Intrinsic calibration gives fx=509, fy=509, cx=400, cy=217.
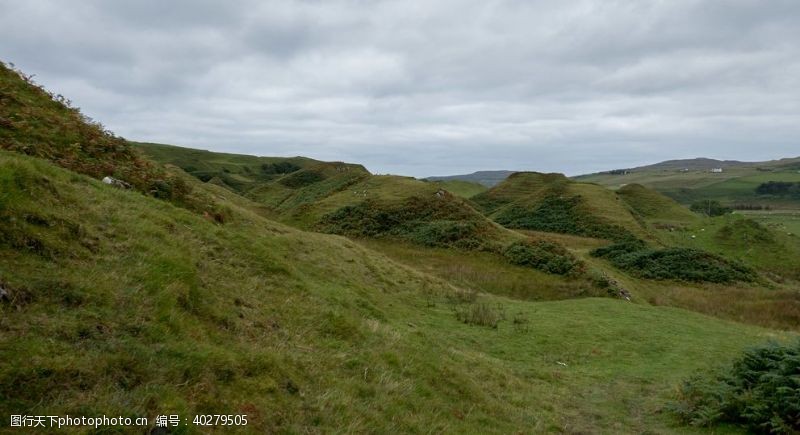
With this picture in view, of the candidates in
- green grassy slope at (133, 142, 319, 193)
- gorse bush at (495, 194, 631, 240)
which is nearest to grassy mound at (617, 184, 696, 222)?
gorse bush at (495, 194, 631, 240)

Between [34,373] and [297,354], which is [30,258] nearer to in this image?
[34,373]

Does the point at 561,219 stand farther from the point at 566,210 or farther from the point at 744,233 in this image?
the point at 744,233

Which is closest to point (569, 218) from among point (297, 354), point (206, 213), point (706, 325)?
point (706, 325)

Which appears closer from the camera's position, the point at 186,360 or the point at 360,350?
the point at 186,360

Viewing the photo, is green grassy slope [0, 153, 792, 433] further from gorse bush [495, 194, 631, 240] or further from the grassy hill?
gorse bush [495, 194, 631, 240]

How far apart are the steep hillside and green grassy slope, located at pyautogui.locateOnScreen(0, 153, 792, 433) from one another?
4516cm

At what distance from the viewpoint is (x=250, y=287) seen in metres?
11.5

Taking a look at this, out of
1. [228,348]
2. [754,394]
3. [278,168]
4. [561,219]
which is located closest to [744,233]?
[561,219]

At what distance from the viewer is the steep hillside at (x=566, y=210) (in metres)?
61.0

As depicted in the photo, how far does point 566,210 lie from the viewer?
66500 mm

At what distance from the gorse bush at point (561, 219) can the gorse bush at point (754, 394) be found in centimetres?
5025

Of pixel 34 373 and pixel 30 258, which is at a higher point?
pixel 30 258

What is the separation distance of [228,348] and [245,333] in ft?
3.23

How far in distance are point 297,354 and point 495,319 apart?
1258 cm
